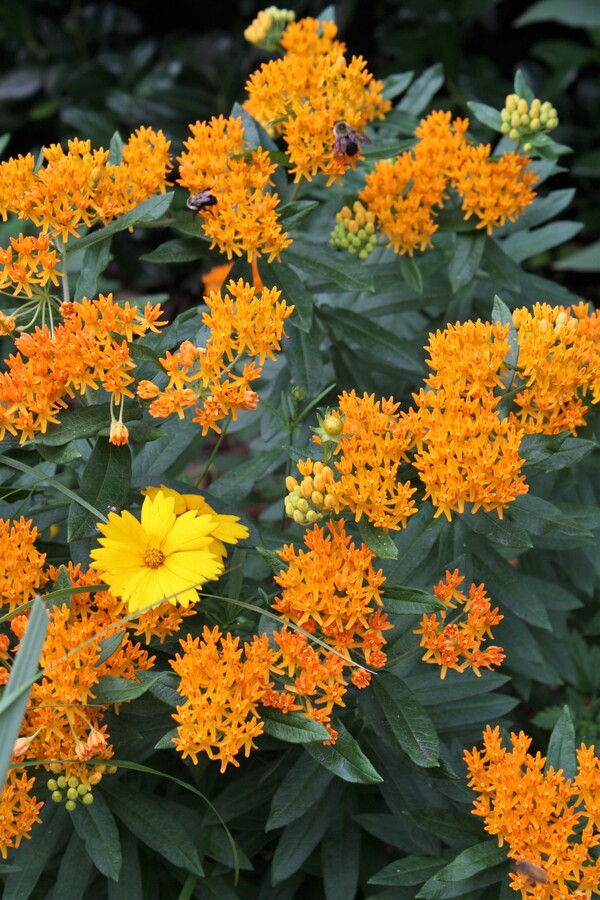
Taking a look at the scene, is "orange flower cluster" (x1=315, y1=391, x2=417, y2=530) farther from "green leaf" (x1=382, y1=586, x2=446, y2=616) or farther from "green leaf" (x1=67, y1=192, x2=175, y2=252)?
"green leaf" (x1=67, y1=192, x2=175, y2=252)

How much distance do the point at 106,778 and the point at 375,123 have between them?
2.43 meters

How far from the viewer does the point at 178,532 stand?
2387 mm

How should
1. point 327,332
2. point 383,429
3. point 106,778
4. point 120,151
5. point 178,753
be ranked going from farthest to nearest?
point 327,332
point 120,151
point 178,753
point 106,778
point 383,429

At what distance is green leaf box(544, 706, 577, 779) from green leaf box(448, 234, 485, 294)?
1.34m

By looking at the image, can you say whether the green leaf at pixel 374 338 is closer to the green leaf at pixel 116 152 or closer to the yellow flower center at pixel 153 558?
the green leaf at pixel 116 152

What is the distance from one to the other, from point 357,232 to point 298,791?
1618 millimetres

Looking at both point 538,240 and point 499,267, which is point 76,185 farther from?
point 538,240

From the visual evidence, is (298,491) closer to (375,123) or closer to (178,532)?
(178,532)

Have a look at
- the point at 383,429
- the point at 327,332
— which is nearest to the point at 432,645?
the point at 383,429

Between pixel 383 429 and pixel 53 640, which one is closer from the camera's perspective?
pixel 53 640

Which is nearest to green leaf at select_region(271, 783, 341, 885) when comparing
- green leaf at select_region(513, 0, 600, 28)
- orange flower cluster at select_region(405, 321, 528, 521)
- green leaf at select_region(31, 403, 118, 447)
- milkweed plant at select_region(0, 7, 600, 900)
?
milkweed plant at select_region(0, 7, 600, 900)

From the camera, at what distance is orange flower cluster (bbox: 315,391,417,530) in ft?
7.86

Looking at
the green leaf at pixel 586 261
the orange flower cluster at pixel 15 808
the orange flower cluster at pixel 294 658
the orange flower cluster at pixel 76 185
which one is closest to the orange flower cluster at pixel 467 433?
the orange flower cluster at pixel 294 658

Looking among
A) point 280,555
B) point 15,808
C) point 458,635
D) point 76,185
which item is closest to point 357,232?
point 76,185
